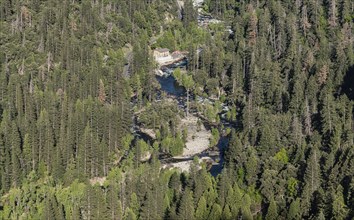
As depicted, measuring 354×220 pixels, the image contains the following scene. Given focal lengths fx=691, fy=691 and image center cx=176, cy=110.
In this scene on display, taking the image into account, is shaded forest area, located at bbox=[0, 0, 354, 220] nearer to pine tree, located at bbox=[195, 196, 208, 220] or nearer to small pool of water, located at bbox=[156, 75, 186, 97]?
pine tree, located at bbox=[195, 196, 208, 220]

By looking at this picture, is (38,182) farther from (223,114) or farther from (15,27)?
(15,27)

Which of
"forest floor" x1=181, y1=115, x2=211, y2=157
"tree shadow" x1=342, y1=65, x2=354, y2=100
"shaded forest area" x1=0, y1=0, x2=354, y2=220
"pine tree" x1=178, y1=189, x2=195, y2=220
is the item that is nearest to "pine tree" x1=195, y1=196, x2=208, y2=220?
"shaded forest area" x1=0, y1=0, x2=354, y2=220

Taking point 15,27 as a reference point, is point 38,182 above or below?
below

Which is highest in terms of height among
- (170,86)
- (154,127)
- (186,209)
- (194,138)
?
(170,86)

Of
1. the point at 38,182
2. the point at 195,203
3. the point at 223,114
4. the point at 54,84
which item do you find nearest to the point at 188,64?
the point at 223,114

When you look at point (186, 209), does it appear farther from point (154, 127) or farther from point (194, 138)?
point (154, 127)

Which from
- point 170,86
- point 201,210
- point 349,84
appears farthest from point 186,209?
point 170,86
